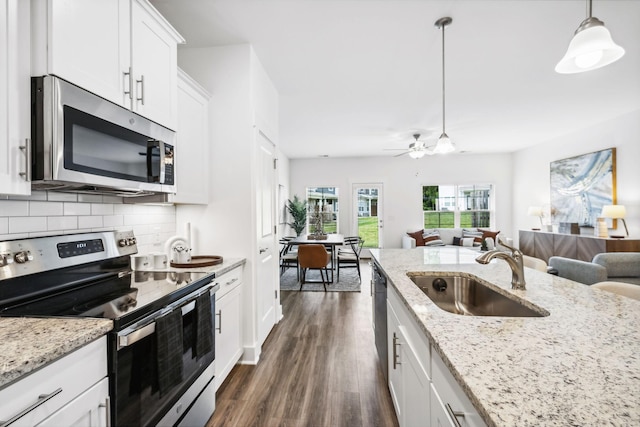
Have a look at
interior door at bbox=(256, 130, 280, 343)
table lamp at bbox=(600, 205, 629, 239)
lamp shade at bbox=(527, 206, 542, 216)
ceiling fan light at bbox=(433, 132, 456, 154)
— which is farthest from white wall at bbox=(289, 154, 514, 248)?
ceiling fan light at bbox=(433, 132, 456, 154)

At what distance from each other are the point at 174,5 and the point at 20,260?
183cm

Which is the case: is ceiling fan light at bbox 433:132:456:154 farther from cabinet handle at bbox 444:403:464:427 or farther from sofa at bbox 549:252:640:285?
cabinet handle at bbox 444:403:464:427

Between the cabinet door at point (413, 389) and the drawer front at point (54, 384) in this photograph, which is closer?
the drawer front at point (54, 384)

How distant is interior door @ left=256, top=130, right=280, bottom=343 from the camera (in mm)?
2689

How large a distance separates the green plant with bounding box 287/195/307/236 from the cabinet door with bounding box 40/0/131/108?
5880mm

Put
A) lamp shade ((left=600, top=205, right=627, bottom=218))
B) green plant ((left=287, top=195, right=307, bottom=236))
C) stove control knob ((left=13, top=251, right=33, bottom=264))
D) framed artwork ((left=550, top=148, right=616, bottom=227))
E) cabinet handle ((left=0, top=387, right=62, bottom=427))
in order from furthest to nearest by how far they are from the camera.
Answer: green plant ((left=287, top=195, right=307, bottom=236)) < framed artwork ((left=550, top=148, right=616, bottom=227)) < lamp shade ((left=600, top=205, right=627, bottom=218)) < stove control knob ((left=13, top=251, right=33, bottom=264)) < cabinet handle ((left=0, top=387, right=62, bottom=427))

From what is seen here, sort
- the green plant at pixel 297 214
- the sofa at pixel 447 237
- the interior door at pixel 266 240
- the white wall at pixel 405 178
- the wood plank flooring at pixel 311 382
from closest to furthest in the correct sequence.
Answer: the wood plank flooring at pixel 311 382
the interior door at pixel 266 240
the sofa at pixel 447 237
the green plant at pixel 297 214
the white wall at pixel 405 178

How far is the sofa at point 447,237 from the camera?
22.5 feet

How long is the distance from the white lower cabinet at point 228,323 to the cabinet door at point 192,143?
0.67 meters

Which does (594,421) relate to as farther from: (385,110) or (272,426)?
(385,110)

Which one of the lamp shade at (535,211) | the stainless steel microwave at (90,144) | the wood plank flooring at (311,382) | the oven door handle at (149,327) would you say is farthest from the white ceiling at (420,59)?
the wood plank flooring at (311,382)

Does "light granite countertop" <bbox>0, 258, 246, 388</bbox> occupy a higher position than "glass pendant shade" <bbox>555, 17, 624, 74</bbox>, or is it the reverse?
"glass pendant shade" <bbox>555, 17, 624, 74</bbox>

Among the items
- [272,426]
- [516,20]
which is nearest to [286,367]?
[272,426]

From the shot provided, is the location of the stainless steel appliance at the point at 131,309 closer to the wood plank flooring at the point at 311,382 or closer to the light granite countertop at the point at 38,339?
the light granite countertop at the point at 38,339
